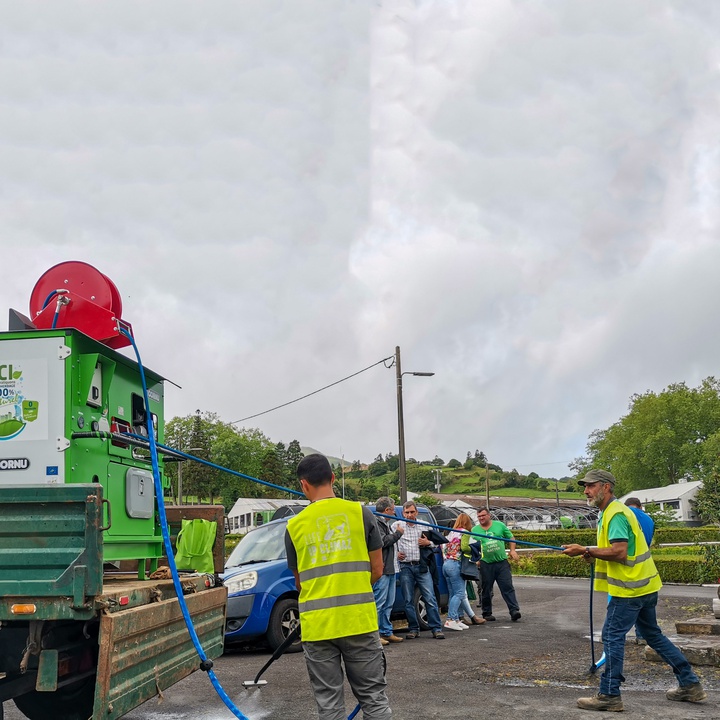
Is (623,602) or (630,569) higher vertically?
(630,569)

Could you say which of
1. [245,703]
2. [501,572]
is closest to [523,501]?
[501,572]

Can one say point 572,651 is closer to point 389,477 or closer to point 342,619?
point 342,619

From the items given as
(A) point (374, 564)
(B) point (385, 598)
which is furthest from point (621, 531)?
(B) point (385, 598)

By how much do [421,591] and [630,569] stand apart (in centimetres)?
542

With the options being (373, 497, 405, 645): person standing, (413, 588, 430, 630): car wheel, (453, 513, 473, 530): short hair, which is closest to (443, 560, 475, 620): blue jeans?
(413, 588, 430, 630): car wheel

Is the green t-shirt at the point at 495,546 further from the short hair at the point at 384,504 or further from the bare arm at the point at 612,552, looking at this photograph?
the bare arm at the point at 612,552

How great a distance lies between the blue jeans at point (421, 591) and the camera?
11516 millimetres

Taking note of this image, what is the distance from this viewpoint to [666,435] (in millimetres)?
88812

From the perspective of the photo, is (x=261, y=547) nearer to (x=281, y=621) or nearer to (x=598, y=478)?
(x=281, y=621)

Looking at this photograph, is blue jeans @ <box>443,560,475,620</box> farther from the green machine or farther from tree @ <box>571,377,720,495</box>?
tree @ <box>571,377,720,495</box>

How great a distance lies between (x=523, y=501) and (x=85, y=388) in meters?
104

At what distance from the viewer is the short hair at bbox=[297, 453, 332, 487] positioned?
4875mm

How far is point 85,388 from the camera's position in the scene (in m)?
5.62

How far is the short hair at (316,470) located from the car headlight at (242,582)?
212 inches
